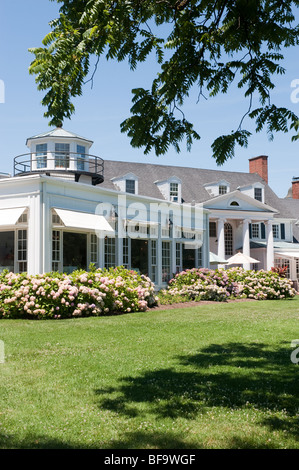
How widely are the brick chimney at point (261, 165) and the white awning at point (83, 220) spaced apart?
1207 inches

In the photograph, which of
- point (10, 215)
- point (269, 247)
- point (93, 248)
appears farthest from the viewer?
point (269, 247)

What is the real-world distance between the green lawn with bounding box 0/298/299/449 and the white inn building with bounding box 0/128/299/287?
6.42m

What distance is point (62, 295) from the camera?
47.4 feet

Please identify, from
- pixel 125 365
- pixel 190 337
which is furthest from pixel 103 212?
pixel 125 365

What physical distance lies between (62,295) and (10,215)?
4.31 m

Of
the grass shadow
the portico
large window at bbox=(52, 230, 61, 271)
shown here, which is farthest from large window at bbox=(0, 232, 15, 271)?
the portico

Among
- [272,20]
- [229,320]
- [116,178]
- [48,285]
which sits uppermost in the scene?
[116,178]

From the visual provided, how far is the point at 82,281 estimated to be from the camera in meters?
15.1

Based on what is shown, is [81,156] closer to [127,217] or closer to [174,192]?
[127,217]

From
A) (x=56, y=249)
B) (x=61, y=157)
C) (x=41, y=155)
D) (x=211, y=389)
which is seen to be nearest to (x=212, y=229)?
(x=61, y=157)
